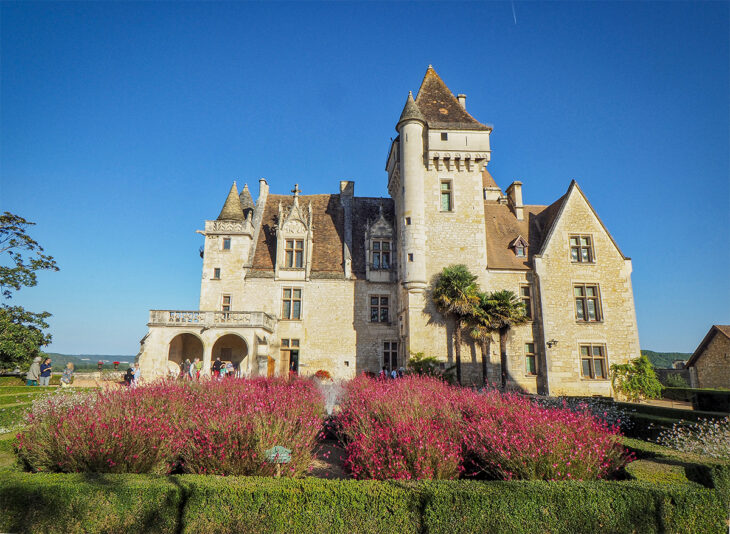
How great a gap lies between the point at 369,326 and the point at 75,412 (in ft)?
55.2

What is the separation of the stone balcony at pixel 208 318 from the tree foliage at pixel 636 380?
18524 millimetres

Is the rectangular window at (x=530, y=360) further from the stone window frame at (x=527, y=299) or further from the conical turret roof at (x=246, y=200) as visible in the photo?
the conical turret roof at (x=246, y=200)

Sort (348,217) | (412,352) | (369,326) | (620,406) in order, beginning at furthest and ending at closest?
(348,217), (369,326), (412,352), (620,406)

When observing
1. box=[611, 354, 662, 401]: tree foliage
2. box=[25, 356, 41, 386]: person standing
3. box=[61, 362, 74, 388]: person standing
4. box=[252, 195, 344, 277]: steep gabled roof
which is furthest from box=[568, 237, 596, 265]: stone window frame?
box=[25, 356, 41, 386]: person standing

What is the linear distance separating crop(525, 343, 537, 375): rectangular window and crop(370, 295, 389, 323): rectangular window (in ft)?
25.5

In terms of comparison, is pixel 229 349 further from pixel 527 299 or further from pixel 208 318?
pixel 527 299

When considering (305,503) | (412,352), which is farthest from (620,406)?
(305,503)

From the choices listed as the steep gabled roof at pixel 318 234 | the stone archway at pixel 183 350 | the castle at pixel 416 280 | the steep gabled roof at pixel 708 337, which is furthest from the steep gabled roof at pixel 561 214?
the stone archway at pixel 183 350

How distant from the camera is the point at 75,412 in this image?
7.02 m

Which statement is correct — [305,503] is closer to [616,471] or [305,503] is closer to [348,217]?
[616,471]

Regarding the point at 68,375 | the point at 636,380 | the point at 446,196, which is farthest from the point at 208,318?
the point at 636,380

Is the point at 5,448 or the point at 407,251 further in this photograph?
the point at 407,251

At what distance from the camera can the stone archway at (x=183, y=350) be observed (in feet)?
71.3

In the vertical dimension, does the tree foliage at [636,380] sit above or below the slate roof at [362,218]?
below
